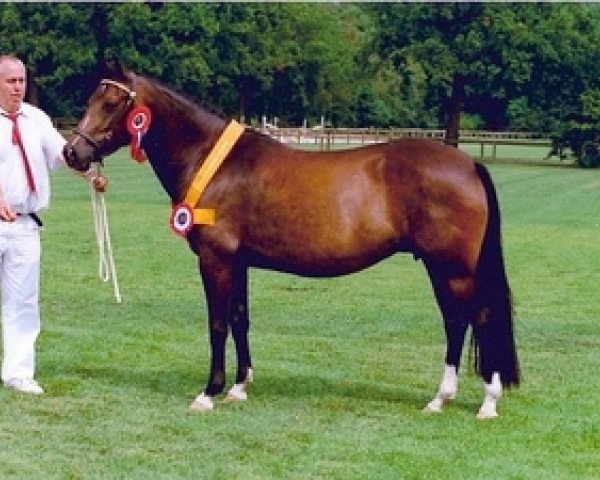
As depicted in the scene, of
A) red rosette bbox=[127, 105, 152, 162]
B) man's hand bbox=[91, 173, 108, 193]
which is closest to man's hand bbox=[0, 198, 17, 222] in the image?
man's hand bbox=[91, 173, 108, 193]

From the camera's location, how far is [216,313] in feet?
27.6

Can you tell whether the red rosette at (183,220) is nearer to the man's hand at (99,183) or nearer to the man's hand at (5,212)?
the man's hand at (99,183)

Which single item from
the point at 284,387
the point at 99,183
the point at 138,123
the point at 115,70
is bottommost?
the point at 284,387

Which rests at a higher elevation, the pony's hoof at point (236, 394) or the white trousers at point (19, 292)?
the white trousers at point (19, 292)

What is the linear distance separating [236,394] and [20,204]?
76.4 inches

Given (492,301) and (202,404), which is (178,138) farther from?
(492,301)

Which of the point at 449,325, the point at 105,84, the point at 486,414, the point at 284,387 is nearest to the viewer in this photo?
the point at 486,414

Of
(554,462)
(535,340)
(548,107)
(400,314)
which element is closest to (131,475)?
(554,462)

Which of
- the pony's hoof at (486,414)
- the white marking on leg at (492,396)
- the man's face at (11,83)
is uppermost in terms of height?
the man's face at (11,83)

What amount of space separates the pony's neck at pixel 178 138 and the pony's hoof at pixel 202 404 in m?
1.34

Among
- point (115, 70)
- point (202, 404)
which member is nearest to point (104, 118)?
point (115, 70)

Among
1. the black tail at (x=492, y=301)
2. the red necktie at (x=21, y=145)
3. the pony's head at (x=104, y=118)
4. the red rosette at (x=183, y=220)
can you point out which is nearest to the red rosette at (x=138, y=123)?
the pony's head at (x=104, y=118)

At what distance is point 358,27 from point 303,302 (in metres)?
85.6

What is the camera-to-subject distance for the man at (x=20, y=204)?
830 cm
